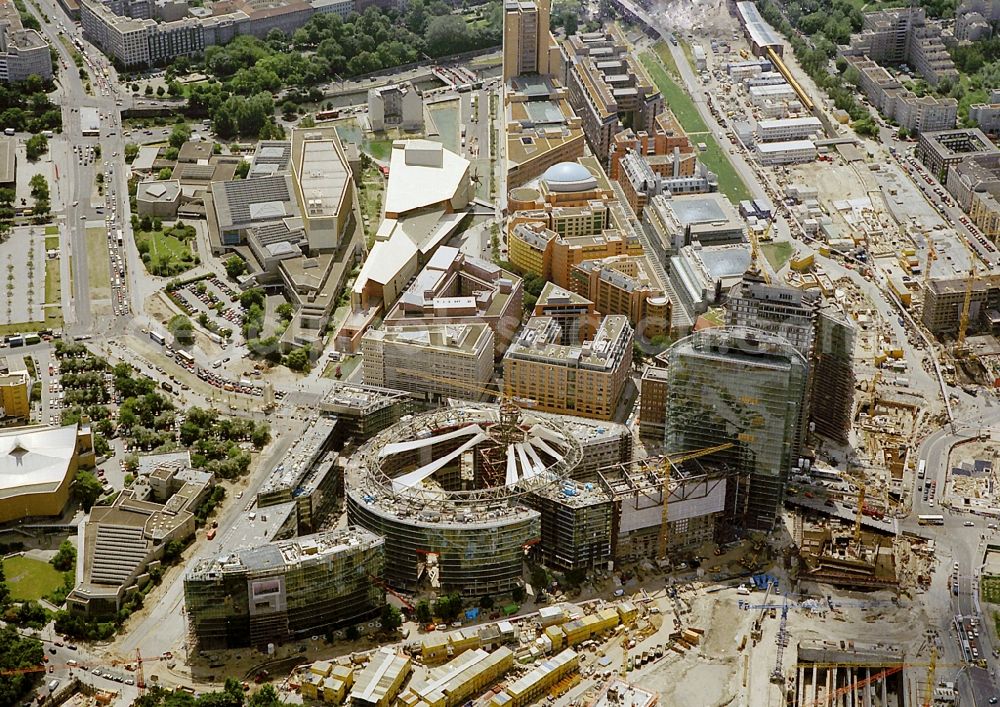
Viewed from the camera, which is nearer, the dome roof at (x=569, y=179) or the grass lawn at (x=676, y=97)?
the dome roof at (x=569, y=179)

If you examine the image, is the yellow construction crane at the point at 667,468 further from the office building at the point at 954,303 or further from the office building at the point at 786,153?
the office building at the point at 786,153

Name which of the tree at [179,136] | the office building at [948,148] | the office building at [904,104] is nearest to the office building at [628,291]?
the office building at [948,148]

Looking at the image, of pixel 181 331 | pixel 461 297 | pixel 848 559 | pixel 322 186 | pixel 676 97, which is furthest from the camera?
pixel 676 97

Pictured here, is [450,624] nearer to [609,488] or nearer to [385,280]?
[609,488]

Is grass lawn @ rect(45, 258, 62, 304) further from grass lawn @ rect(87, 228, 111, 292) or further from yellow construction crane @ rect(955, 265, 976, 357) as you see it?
yellow construction crane @ rect(955, 265, 976, 357)

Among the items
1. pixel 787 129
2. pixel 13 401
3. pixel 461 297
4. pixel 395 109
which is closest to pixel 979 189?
pixel 787 129

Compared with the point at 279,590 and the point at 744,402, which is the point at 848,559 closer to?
the point at 744,402

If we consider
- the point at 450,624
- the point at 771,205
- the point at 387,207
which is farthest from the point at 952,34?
the point at 450,624
